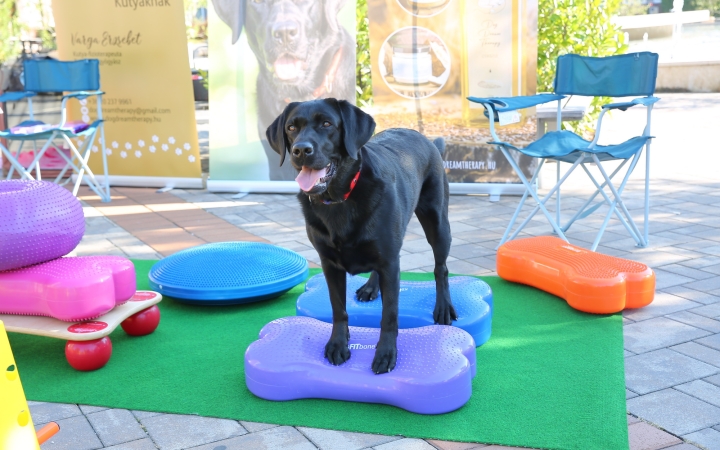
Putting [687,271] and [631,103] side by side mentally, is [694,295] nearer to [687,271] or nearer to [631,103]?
[687,271]

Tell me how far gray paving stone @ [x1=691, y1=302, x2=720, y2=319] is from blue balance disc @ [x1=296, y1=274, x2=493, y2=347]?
111 centimetres

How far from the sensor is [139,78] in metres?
7.48

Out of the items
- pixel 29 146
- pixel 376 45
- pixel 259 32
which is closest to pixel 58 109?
pixel 29 146

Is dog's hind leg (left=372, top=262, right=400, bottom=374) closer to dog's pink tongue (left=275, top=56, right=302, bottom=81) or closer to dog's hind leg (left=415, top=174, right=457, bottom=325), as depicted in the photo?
dog's hind leg (left=415, top=174, right=457, bottom=325)

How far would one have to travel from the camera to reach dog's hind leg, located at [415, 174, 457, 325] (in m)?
3.54

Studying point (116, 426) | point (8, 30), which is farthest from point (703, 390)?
point (8, 30)

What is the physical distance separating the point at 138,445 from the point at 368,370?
913 mm

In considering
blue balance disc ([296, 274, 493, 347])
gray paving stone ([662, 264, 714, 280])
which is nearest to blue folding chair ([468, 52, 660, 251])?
gray paving stone ([662, 264, 714, 280])

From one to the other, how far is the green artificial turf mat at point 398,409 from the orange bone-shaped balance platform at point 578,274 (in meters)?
0.09

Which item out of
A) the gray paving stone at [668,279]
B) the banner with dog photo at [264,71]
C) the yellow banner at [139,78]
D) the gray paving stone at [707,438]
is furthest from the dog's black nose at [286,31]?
the gray paving stone at [707,438]

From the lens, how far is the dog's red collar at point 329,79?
22.4 ft

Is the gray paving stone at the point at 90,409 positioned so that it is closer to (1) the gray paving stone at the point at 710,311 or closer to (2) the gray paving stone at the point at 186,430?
(2) the gray paving stone at the point at 186,430

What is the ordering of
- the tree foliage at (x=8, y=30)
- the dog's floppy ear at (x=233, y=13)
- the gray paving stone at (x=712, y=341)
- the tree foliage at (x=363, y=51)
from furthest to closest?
1. the tree foliage at (x=8, y=30)
2. the tree foliage at (x=363, y=51)
3. the dog's floppy ear at (x=233, y=13)
4. the gray paving stone at (x=712, y=341)

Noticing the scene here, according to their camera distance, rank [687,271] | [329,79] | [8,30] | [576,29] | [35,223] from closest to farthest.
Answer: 1. [35,223]
2. [687,271]
3. [329,79]
4. [576,29]
5. [8,30]
